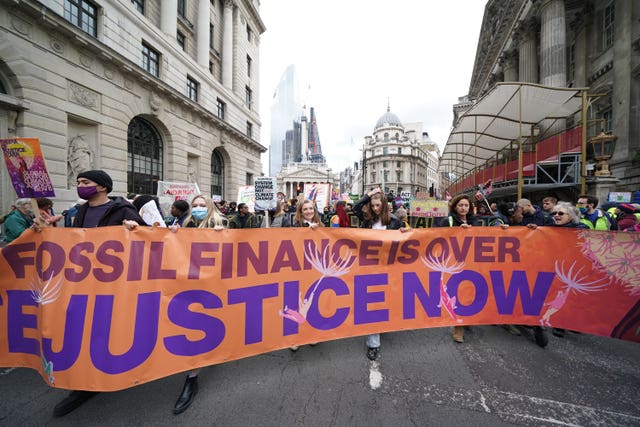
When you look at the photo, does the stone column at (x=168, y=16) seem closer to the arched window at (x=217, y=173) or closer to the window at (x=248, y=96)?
the arched window at (x=217, y=173)

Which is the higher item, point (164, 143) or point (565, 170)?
point (164, 143)

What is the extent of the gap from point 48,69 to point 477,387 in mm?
15314

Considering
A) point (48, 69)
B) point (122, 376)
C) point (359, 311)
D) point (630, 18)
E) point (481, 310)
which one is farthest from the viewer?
point (630, 18)

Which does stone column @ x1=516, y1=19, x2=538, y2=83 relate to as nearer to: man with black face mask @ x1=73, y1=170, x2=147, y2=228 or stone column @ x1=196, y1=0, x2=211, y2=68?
man with black face mask @ x1=73, y1=170, x2=147, y2=228

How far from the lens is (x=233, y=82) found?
2320 centimetres

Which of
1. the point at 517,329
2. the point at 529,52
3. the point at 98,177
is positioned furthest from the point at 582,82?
the point at 98,177

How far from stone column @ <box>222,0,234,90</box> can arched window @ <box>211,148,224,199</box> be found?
645cm

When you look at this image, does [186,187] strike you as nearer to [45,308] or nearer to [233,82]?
[45,308]

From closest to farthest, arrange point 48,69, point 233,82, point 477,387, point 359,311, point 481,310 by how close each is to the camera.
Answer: point 477,387
point 359,311
point 481,310
point 48,69
point 233,82

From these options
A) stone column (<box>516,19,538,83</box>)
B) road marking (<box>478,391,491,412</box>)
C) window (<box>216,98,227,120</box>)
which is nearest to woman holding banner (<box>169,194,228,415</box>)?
road marking (<box>478,391,491,412</box>)

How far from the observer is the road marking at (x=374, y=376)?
7.77 ft

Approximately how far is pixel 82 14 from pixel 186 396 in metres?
16.6

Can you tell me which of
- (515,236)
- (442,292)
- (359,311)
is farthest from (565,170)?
(359,311)

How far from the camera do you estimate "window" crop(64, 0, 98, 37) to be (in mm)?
10324
